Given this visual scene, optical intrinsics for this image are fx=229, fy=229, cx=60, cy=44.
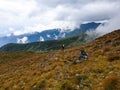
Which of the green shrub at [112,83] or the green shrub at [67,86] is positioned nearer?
the green shrub at [112,83]

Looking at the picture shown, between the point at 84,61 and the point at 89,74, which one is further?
the point at 84,61

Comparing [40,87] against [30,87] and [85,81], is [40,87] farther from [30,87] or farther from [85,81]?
[85,81]

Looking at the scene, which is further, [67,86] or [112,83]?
[67,86]

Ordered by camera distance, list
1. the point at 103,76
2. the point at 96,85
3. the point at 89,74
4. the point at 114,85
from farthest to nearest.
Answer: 1. the point at 89,74
2. the point at 103,76
3. the point at 96,85
4. the point at 114,85

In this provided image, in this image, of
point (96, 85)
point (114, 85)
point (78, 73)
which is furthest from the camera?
point (78, 73)

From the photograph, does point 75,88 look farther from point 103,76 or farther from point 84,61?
point 84,61

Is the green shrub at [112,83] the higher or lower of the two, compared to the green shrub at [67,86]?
higher

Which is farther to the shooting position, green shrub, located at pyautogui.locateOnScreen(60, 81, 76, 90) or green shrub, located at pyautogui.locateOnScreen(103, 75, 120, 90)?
green shrub, located at pyautogui.locateOnScreen(60, 81, 76, 90)

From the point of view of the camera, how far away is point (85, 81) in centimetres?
1925

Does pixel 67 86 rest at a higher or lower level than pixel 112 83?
lower

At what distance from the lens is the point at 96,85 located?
58.3 feet

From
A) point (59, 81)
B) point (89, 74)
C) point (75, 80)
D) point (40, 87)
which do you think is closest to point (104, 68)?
point (89, 74)

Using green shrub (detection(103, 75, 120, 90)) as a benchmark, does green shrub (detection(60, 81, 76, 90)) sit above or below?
below

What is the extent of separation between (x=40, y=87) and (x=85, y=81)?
502 centimetres
